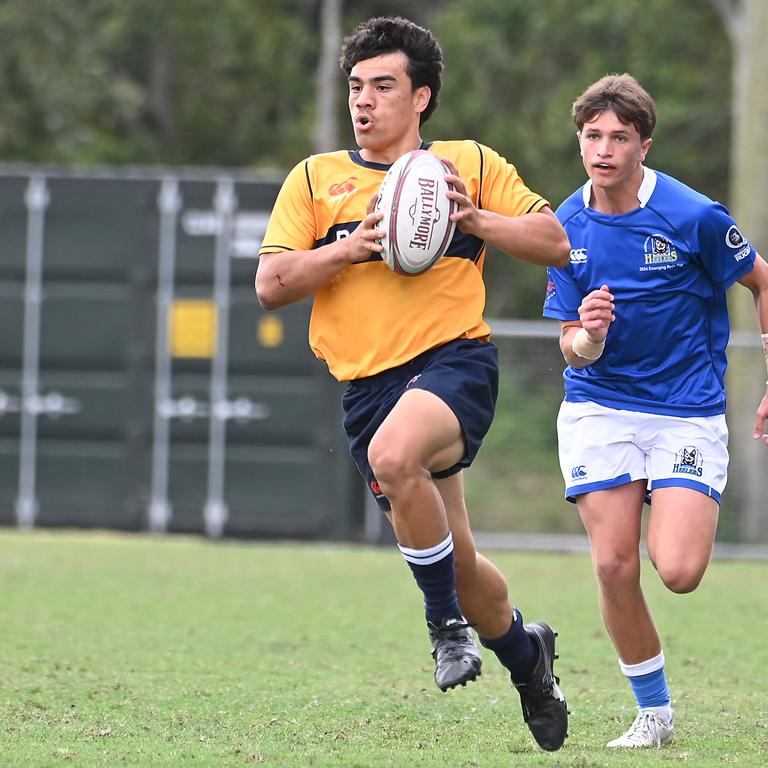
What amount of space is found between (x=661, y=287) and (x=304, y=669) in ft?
9.08

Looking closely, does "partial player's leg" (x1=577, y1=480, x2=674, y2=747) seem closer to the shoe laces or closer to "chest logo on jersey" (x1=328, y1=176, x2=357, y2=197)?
the shoe laces

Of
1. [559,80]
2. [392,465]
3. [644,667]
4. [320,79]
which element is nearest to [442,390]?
[392,465]

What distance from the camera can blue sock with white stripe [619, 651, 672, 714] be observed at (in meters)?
6.04

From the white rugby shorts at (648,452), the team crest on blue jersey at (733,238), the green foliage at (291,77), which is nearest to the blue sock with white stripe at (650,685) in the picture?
the white rugby shorts at (648,452)

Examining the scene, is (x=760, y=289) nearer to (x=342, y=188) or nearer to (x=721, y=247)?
(x=721, y=247)

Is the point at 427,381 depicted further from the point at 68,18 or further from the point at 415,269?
the point at 68,18

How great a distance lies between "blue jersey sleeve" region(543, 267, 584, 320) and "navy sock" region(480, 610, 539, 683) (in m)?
1.18

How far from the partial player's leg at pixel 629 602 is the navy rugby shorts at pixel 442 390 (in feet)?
1.99

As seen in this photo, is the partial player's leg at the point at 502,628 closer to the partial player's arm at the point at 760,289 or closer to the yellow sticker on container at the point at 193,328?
the partial player's arm at the point at 760,289

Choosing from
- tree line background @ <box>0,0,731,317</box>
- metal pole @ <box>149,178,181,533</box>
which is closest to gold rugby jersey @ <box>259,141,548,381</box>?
metal pole @ <box>149,178,181,533</box>

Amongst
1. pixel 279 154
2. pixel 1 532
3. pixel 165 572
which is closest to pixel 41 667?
pixel 165 572

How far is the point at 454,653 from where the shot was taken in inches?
213

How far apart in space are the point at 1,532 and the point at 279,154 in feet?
67.6

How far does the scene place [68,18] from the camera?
1171 inches
